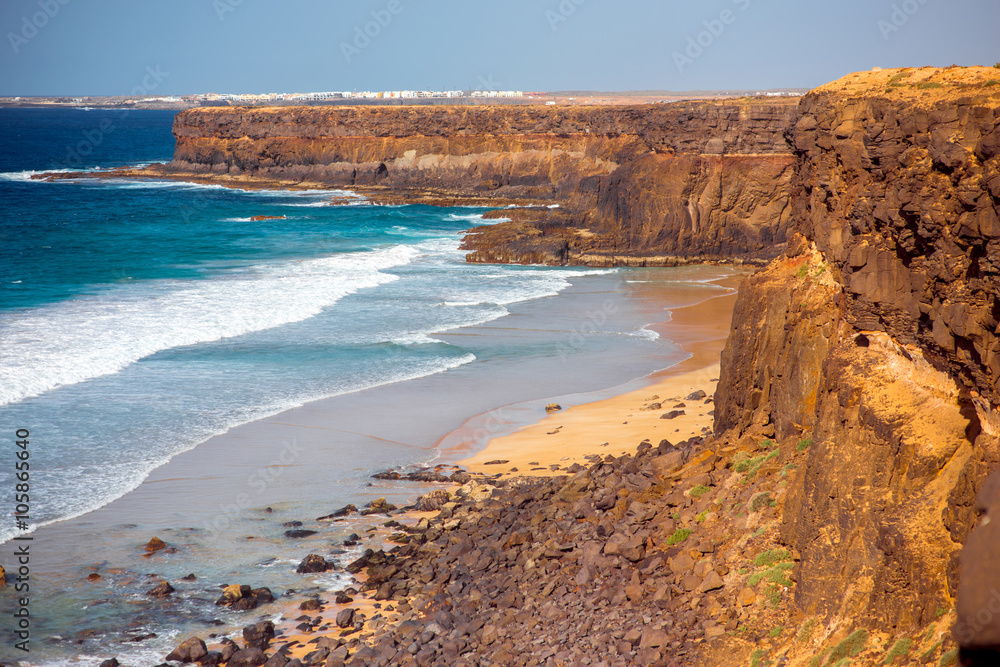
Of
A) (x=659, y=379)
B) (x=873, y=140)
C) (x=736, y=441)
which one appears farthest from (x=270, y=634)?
(x=659, y=379)

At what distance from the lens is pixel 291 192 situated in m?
67.5

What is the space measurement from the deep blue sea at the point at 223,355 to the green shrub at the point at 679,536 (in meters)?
4.47

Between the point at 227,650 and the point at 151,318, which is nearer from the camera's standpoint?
the point at 227,650

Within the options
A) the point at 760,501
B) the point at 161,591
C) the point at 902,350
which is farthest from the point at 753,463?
the point at 161,591

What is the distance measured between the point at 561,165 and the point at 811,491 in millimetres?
56906

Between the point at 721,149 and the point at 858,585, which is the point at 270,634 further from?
the point at 721,149

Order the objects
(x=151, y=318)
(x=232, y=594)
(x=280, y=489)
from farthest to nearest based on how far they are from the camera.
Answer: (x=151, y=318) < (x=280, y=489) < (x=232, y=594)

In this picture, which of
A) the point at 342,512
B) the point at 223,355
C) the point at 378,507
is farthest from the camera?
the point at 223,355

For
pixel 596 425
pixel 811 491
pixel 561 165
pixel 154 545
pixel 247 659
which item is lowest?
pixel 247 659

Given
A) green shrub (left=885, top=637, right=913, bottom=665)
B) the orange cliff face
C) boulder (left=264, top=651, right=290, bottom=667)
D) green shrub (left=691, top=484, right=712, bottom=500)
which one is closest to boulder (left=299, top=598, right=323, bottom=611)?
boulder (left=264, top=651, right=290, bottom=667)

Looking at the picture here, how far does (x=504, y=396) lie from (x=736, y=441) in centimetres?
770

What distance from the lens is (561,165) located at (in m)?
61.9

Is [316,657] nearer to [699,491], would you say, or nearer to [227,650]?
[227,650]

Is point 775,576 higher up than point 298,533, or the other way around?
point 775,576
